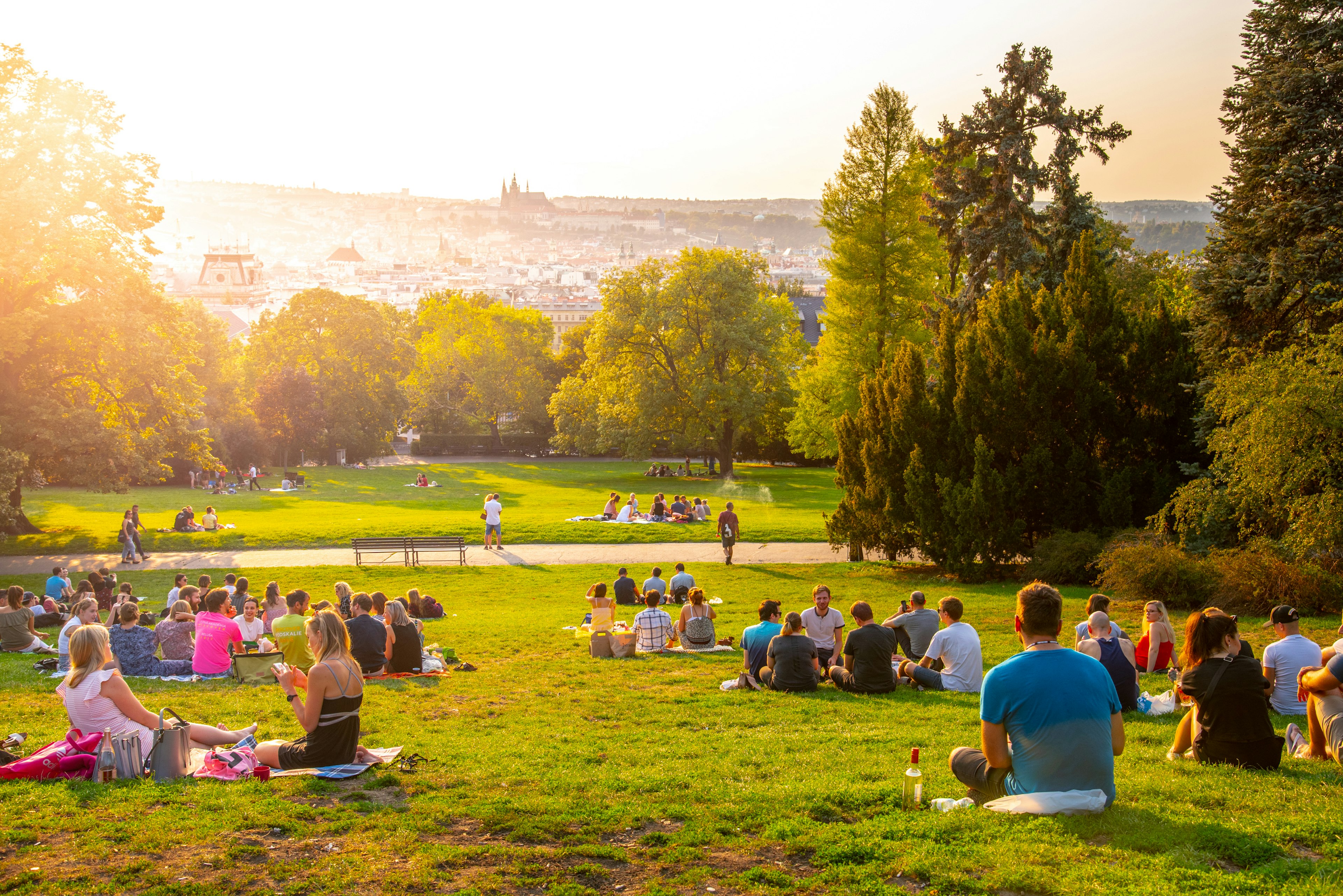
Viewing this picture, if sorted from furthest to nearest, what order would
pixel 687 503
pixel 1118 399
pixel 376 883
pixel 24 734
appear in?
pixel 687 503 < pixel 1118 399 < pixel 24 734 < pixel 376 883

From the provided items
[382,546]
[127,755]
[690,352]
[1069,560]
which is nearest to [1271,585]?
[1069,560]

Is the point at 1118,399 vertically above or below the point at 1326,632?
above

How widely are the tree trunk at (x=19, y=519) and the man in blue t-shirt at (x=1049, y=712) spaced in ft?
93.4

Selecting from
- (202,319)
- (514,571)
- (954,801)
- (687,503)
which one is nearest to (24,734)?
(954,801)

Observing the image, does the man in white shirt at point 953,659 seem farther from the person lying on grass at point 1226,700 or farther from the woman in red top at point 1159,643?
the person lying on grass at point 1226,700

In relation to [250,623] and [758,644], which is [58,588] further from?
[758,644]

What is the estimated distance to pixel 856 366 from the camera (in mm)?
36594

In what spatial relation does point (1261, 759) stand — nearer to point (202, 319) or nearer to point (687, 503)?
point (687, 503)

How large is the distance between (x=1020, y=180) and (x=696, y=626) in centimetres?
2007

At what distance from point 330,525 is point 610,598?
17329 millimetres

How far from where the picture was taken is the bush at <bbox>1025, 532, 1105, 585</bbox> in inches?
739

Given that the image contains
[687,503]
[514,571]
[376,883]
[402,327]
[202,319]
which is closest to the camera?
[376,883]

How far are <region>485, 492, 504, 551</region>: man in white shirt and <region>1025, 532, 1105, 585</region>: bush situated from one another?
46.1 ft

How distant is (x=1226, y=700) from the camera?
Answer: 22.4 feet
